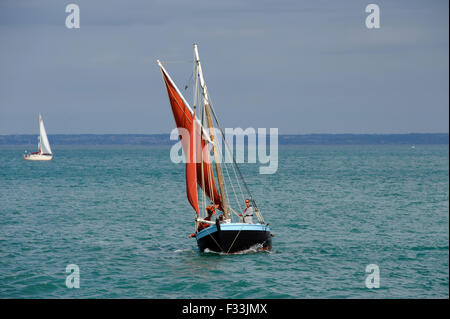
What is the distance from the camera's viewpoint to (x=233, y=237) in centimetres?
3234

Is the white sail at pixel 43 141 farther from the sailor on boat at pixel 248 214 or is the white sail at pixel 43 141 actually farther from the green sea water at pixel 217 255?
the sailor on boat at pixel 248 214

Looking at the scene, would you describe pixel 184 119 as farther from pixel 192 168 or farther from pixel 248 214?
pixel 248 214

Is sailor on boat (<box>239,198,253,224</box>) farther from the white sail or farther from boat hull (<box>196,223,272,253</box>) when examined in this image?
the white sail

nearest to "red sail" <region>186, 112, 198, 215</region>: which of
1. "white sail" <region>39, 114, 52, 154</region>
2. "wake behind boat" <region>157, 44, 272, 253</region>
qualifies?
"wake behind boat" <region>157, 44, 272, 253</region>

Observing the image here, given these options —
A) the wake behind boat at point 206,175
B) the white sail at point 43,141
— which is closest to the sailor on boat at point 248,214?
the wake behind boat at point 206,175

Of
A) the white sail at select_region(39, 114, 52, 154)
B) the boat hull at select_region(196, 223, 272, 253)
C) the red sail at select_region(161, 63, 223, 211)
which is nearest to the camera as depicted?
the boat hull at select_region(196, 223, 272, 253)

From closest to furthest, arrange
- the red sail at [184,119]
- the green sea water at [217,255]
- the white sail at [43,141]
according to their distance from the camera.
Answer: the green sea water at [217,255] < the red sail at [184,119] < the white sail at [43,141]

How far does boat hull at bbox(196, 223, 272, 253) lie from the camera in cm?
3203

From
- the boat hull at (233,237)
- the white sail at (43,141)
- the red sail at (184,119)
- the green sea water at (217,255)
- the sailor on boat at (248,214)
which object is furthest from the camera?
the white sail at (43,141)

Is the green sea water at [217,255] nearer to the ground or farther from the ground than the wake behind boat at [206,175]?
nearer to the ground

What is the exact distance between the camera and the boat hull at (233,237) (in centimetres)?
3203

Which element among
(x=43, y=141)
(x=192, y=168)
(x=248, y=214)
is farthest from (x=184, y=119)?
(x=43, y=141)
